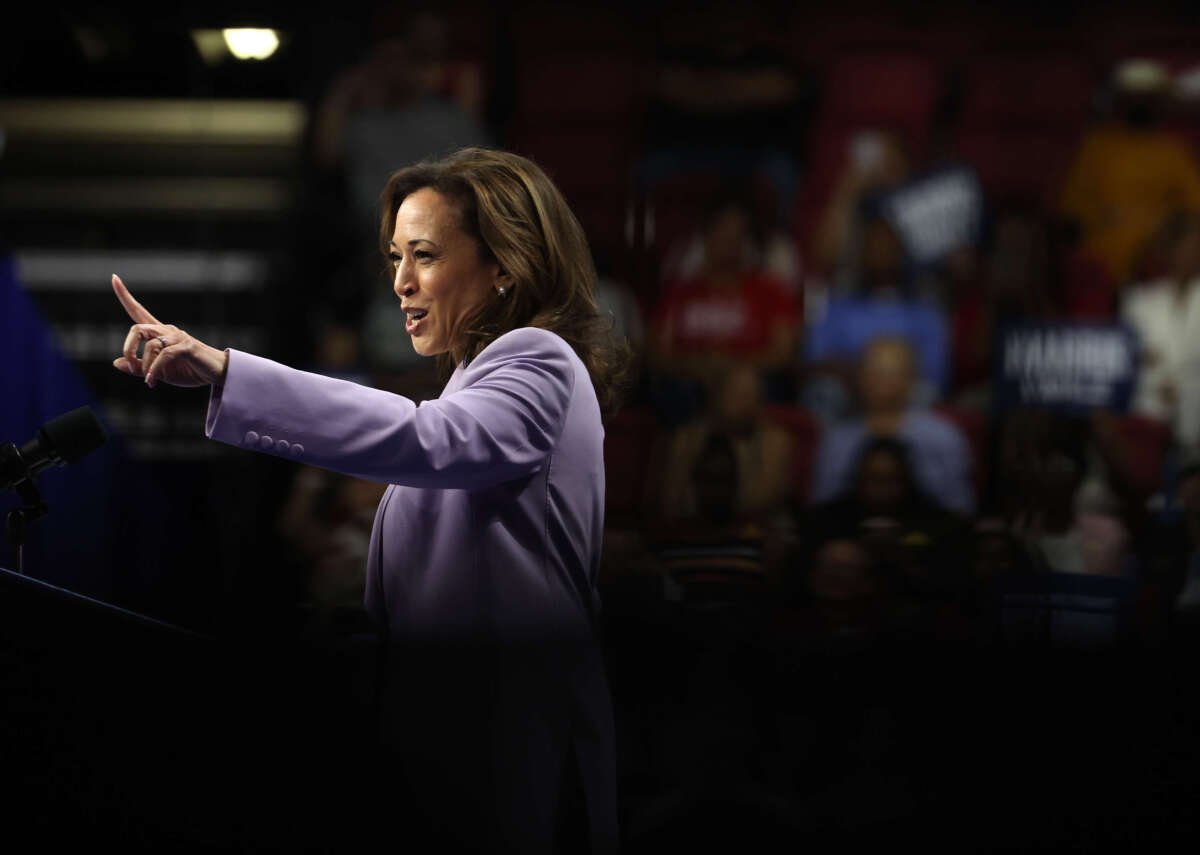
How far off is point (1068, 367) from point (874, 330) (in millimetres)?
490

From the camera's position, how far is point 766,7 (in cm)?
405

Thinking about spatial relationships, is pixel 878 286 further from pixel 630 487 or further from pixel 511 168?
pixel 511 168

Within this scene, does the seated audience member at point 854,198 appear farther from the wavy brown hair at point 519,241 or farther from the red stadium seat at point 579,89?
the wavy brown hair at point 519,241

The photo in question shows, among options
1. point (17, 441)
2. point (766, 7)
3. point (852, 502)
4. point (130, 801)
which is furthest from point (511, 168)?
point (766, 7)

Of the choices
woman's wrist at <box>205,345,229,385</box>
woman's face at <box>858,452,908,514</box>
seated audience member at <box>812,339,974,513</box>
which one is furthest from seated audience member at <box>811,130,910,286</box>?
woman's wrist at <box>205,345,229,385</box>

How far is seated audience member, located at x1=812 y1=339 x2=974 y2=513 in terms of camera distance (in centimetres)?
353

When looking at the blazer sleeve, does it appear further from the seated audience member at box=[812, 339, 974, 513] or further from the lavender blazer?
the seated audience member at box=[812, 339, 974, 513]

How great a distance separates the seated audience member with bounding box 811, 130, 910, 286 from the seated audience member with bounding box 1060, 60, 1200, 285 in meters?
0.48

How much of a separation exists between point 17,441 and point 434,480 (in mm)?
1117

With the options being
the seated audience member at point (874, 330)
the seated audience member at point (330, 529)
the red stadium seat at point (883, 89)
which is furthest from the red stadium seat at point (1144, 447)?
the seated audience member at point (330, 529)

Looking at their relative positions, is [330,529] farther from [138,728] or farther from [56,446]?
[138,728]

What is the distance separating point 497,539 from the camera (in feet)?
4.30

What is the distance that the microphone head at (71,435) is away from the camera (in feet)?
4.32

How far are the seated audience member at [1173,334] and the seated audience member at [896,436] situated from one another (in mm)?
500
